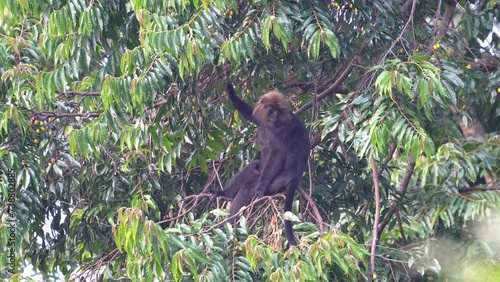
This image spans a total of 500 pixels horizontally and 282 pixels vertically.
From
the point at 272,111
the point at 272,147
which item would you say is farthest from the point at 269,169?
the point at 272,111

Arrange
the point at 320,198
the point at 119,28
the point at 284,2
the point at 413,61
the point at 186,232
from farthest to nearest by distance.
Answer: the point at 320,198 → the point at 119,28 → the point at 284,2 → the point at 413,61 → the point at 186,232

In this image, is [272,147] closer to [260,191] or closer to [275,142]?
[275,142]

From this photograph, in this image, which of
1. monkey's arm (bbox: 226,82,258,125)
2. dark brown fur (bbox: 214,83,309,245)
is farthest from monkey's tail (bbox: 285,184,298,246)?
monkey's arm (bbox: 226,82,258,125)

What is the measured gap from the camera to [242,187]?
611cm

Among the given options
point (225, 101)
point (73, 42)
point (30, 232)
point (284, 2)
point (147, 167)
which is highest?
point (284, 2)

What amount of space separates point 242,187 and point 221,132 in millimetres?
500

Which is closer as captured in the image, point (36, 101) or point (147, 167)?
point (36, 101)

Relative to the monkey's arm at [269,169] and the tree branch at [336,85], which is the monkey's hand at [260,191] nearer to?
the monkey's arm at [269,169]

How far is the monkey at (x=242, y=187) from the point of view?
238 inches

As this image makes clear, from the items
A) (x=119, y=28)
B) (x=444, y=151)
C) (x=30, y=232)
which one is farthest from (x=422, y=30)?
(x=30, y=232)

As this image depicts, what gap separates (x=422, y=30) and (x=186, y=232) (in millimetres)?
2797

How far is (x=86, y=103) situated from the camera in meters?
5.91

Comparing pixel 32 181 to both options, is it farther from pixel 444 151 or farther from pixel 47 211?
pixel 444 151

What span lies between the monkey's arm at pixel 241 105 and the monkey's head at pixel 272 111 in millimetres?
71
